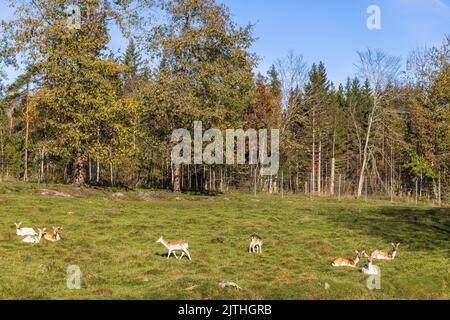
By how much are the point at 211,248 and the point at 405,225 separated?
1353 centimetres

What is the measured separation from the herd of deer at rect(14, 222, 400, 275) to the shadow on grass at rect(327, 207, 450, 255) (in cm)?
302

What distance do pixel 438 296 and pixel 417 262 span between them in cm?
618

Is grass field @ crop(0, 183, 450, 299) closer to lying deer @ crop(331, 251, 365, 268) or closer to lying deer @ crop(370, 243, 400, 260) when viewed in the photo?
lying deer @ crop(370, 243, 400, 260)

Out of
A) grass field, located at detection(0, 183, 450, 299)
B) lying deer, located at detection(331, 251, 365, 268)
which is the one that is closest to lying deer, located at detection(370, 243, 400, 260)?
grass field, located at detection(0, 183, 450, 299)

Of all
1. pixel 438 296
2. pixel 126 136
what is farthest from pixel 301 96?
pixel 438 296

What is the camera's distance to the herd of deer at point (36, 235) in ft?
77.0

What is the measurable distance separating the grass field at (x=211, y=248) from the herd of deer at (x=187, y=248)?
1.26ft

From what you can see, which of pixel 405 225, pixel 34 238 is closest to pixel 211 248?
pixel 34 238

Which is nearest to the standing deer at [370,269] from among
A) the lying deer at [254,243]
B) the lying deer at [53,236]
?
the lying deer at [254,243]

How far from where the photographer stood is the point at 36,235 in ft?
78.6

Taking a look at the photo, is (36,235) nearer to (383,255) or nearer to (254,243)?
(254,243)

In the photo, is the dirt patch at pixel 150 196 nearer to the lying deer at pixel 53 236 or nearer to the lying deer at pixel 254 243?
the lying deer at pixel 53 236
